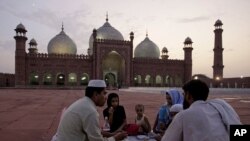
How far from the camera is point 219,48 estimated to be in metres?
29.2

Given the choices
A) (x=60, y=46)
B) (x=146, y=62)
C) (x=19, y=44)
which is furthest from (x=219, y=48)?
(x=19, y=44)

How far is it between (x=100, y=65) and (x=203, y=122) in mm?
26612

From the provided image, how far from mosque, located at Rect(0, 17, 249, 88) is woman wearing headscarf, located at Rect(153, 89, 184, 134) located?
24384 millimetres

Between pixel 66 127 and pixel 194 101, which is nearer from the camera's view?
pixel 194 101

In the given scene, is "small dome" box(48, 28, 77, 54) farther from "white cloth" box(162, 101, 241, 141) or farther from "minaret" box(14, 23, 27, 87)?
"white cloth" box(162, 101, 241, 141)

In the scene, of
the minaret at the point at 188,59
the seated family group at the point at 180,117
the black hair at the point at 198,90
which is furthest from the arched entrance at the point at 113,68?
the black hair at the point at 198,90

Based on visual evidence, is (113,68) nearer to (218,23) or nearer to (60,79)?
(60,79)

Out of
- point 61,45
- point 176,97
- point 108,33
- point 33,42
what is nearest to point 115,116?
point 176,97

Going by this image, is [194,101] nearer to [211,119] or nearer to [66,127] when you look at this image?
[211,119]

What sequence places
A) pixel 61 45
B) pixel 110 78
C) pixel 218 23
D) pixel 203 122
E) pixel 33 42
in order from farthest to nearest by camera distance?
pixel 33 42 < pixel 61 45 < pixel 110 78 < pixel 218 23 < pixel 203 122

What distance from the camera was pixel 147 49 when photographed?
34.1m

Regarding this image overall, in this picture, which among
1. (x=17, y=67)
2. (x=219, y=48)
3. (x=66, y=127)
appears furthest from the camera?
(x=219, y=48)

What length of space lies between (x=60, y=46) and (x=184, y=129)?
30446mm

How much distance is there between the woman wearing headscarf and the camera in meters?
3.30
